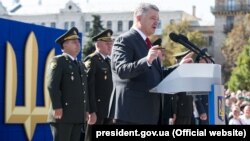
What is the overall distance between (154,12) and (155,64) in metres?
0.48

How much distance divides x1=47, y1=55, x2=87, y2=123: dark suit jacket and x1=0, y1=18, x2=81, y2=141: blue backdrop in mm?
2008

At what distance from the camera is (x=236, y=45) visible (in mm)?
59156

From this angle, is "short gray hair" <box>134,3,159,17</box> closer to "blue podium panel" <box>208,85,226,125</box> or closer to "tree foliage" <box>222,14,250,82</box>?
"blue podium panel" <box>208,85,226,125</box>

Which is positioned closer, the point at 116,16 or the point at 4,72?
the point at 4,72

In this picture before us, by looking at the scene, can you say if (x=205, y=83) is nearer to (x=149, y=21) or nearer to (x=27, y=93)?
(x=149, y=21)

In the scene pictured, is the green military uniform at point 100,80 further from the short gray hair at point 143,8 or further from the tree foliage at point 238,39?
the tree foliage at point 238,39

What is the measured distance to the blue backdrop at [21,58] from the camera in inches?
376

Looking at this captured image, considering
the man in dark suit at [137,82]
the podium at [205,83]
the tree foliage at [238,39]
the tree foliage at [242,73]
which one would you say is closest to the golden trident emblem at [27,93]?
the man in dark suit at [137,82]

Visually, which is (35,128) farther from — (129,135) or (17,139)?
(129,135)

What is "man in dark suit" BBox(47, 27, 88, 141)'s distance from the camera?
25.0 feet

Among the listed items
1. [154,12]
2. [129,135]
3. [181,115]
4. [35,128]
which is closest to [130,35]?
[154,12]

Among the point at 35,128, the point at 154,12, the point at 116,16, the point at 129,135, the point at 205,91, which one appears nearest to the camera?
the point at 129,135

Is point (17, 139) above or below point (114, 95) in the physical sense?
below

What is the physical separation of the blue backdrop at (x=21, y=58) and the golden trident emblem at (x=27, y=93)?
7cm
